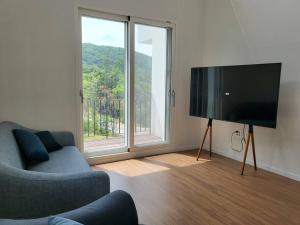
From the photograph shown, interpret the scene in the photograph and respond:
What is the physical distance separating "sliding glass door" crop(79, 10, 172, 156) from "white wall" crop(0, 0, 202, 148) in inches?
7.7

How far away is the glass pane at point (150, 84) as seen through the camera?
4074mm

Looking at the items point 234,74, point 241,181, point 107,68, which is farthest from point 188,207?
point 107,68

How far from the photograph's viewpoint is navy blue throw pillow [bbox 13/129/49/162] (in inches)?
96.7

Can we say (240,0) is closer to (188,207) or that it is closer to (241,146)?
(241,146)

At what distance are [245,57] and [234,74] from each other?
0.58m

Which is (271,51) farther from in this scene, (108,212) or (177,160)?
(108,212)

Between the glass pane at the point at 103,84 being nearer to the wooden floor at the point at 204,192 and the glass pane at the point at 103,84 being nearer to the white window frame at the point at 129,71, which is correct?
the white window frame at the point at 129,71

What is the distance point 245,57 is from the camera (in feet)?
12.6

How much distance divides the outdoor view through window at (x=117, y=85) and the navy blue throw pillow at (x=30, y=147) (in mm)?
1166

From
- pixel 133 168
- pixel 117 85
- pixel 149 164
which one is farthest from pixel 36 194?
pixel 117 85

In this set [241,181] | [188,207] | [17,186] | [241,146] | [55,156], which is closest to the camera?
[17,186]

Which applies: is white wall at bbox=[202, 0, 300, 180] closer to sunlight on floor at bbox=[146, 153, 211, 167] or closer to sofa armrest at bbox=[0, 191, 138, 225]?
sunlight on floor at bbox=[146, 153, 211, 167]

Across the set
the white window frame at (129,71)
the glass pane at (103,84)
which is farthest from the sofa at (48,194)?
→ the glass pane at (103,84)

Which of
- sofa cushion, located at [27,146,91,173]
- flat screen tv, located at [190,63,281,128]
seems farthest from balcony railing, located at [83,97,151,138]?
sofa cushion, located at [27,146,91,173]
